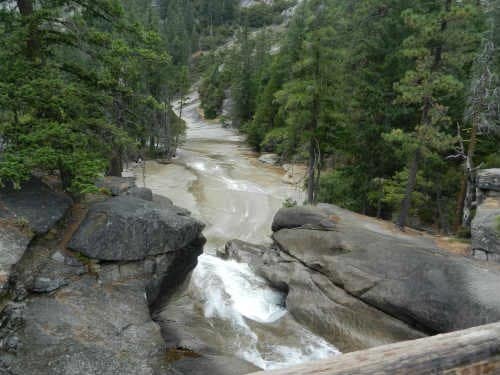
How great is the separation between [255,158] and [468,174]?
28873 millimetres

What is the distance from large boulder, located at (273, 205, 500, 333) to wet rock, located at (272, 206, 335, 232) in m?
0.44

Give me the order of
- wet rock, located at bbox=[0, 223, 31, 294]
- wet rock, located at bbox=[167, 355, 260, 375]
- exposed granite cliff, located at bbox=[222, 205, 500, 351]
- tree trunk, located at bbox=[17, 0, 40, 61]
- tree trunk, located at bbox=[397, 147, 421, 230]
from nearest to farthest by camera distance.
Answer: wet rock, located at bbox=[0, 223, 31, 294] < wet rock, located at bbox=[167, 355, 260, 375] < tree trunk, located at bbox=[17, 0, 40, 61] < exposed granite cliff, located at bbox=[222, 205, 500, 351] < tree trunk, located at bbox=[397, 147, 421, 230]

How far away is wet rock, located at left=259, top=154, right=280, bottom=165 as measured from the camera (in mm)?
40700

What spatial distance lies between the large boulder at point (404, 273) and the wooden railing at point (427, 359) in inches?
302

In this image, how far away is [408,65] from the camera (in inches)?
695

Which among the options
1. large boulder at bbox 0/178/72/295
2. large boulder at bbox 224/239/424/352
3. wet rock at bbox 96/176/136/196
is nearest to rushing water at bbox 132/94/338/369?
large boulder at bbox 224/239/424/352

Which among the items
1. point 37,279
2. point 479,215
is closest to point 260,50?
point 479,215

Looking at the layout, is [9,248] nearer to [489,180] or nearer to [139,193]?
[139,193]

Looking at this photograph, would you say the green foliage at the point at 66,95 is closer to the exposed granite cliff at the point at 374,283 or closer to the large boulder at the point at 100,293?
the large boulder at the point at 100,293

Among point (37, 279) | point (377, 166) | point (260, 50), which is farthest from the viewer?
point (260, 50)

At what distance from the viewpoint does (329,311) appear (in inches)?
450

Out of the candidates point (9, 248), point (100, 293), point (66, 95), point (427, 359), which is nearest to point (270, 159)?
point (66, 95)

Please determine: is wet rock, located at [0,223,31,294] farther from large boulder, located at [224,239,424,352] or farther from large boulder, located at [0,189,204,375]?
large boulder, located at [224,239,424,352]

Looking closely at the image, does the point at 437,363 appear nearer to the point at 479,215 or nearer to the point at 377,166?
the point at 479,215
